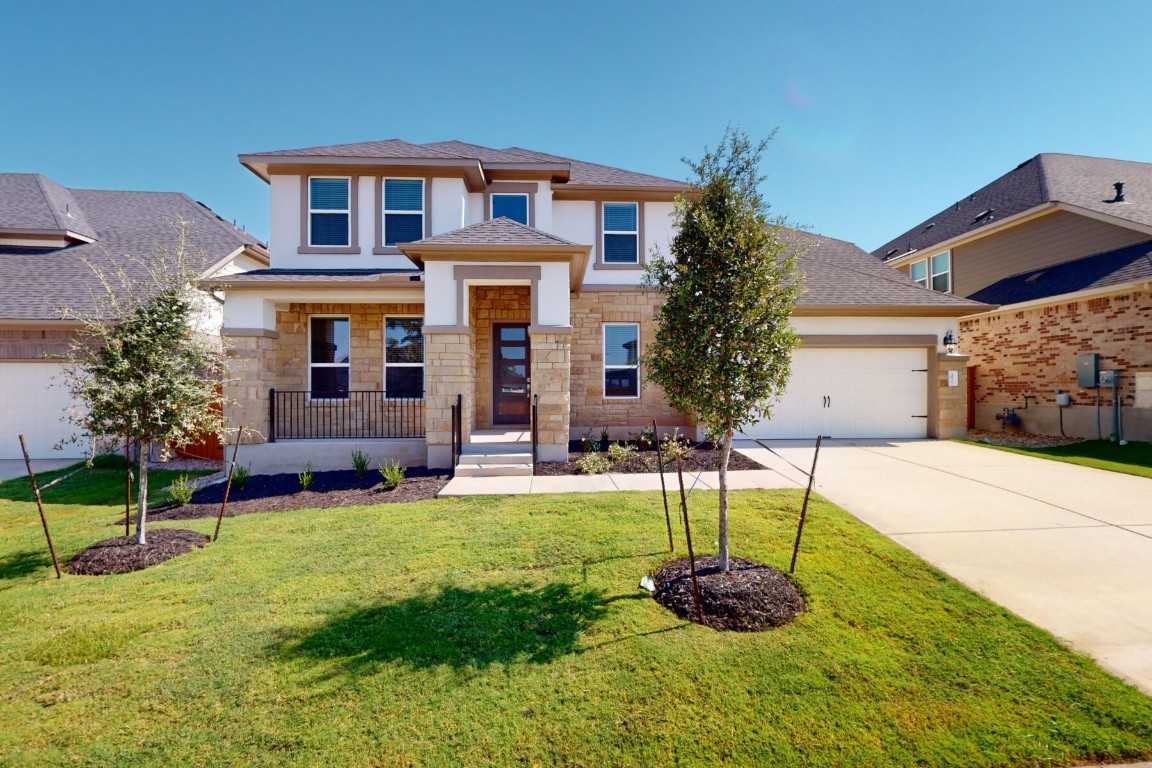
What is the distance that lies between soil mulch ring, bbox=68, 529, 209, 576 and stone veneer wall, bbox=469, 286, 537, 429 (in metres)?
6.01

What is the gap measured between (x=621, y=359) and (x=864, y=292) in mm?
6371

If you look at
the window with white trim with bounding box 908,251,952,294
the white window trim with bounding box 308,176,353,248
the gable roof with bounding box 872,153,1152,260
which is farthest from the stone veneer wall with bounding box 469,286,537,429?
the window with white trim with bounding box 908,251,952,294

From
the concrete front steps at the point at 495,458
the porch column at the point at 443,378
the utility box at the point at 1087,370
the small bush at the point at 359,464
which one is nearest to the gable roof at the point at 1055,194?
the utility box at the point at 1087,370

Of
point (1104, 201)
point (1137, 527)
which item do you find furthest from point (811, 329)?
point (1104, 201)

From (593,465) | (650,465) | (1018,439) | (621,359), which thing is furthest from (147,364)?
(1018,439)

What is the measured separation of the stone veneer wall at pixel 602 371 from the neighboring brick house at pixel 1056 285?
31.8 ft

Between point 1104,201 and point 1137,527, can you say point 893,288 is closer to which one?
point 1104,201

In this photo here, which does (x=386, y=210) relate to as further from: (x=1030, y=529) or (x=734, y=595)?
(x=1030, y=529)

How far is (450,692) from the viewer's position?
2975 mm

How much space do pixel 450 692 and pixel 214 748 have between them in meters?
1.22

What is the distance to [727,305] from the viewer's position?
4.05m

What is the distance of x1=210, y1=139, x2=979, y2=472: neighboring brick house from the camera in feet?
29.1

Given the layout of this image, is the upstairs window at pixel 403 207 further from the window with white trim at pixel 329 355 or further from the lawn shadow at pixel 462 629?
the lawn shadow at pixel 462 629

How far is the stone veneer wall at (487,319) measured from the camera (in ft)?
36.6
